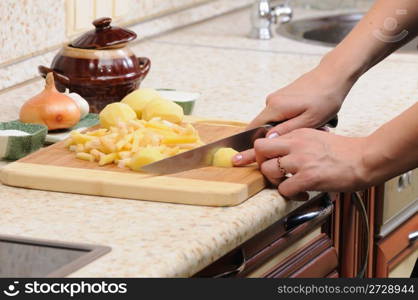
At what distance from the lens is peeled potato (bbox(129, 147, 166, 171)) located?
4.91ft

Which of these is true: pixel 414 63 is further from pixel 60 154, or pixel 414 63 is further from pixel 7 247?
pixel 7 247

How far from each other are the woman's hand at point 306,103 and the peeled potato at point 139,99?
198 mm

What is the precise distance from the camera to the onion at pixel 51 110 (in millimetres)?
1694

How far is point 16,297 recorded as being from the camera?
47.3 inches

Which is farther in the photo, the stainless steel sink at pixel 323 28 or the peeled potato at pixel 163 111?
the stainless steel sink at pixel 323 28

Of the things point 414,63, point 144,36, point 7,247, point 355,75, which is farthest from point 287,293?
point 144,36

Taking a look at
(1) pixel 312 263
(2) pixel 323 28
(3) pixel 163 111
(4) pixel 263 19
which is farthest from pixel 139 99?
(2) pixel 323 28

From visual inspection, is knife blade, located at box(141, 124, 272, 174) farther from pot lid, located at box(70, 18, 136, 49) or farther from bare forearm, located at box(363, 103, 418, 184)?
pot lid, located at box(70, 18, 136, 49)

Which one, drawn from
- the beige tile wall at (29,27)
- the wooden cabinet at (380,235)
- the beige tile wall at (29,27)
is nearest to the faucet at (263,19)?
the beige tile wall at (29,27)

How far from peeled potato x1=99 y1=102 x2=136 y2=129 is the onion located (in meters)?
0.06

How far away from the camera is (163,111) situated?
1.70m

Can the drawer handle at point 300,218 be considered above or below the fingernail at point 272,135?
below

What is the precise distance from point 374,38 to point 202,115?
37 centimetres

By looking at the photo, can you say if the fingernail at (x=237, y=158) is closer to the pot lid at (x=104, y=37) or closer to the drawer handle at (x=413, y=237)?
the pot lid at (x=104, y=37)
